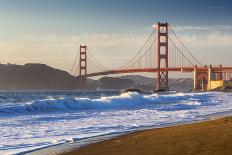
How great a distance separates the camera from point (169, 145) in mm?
7441

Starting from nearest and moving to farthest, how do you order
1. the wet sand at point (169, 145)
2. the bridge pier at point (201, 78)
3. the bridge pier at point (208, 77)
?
1. the wet sand at point (169, 145)
2. the bridge pier at point (208, 77)
3. the bridge pier at point (201, 78)

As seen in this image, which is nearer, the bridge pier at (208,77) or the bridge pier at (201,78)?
the bridge pier at (208,77)

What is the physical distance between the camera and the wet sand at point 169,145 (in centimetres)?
668

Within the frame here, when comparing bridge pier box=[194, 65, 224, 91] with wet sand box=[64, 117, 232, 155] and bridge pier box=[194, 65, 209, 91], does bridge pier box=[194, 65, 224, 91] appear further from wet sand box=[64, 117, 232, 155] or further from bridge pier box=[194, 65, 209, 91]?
wet sand box=[64, 117, 232, 155]

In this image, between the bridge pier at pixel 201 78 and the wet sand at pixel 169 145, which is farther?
the bridge pier at pixel 201 78

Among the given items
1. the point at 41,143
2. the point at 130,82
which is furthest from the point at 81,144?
the point at 130,82

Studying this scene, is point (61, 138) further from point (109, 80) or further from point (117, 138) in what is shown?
point (109, 80)

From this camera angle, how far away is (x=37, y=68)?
11550 cm

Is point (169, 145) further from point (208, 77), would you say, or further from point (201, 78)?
point (201, 78)

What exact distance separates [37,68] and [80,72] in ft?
93.2

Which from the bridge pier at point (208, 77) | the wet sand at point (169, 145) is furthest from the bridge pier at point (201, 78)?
the wet sand at point (169, 145)

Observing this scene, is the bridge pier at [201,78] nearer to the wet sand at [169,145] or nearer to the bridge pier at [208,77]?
the bridge pier at [208,77]

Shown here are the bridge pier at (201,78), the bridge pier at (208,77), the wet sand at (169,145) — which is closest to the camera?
the wet sand at (169,145)

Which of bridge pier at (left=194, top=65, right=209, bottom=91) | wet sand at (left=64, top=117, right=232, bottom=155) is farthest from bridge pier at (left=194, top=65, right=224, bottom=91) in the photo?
wet sand at (left=64, top=117, right=232, bottom=155)
